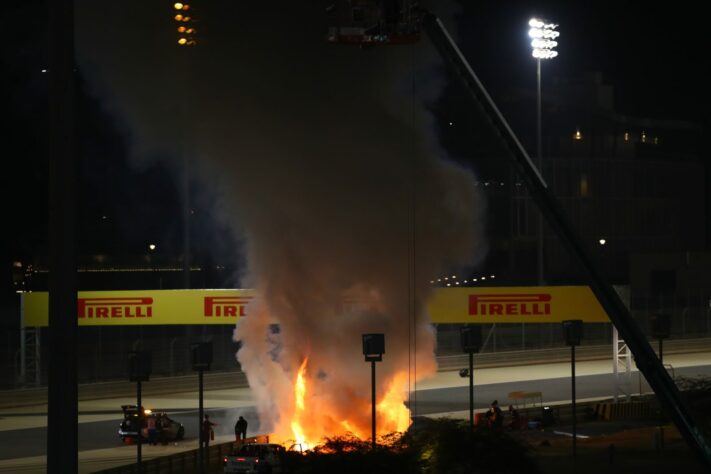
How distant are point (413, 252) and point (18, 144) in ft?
121

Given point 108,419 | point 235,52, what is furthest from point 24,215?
point 235,52

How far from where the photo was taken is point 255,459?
2425 cm

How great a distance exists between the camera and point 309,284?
30.2 meters

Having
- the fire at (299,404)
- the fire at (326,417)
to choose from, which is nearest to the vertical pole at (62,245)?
the fire at (326,417)

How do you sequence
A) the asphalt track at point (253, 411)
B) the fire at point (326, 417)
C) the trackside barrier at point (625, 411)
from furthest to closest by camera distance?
the trackside barrier at point (625, 411) < the asphalt track at point (253, 411) < the fire at point (326, 417)

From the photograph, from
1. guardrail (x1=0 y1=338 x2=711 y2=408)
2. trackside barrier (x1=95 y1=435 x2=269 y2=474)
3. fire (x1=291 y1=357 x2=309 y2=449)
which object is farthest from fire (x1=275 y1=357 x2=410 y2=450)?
guardrail (x1=0 y1=338 x2=711 y2=408)

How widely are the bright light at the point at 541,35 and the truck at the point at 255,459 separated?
3692 cm

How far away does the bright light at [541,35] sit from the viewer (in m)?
57.8

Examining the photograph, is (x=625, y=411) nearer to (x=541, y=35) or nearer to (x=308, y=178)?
(x=308, y=178)

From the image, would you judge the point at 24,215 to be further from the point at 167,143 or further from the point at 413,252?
the point at 413,252

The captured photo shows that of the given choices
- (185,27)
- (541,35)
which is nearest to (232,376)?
(185,27)

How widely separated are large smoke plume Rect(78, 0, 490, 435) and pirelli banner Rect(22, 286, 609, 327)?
17.2 ft

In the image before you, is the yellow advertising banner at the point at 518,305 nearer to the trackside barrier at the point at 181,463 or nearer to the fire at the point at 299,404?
the fire at the point at 299,404

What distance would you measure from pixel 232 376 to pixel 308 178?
54.1 ft
